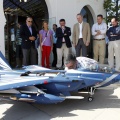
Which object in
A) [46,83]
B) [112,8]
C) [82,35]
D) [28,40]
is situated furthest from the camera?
[112,8]

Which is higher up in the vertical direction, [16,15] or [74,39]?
[16,15]

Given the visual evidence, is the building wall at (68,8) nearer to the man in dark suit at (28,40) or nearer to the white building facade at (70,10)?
the white building facade at (70,10)

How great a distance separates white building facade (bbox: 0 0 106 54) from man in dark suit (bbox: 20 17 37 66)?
39.5 inches

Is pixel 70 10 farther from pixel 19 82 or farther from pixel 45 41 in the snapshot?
pixel 19 82

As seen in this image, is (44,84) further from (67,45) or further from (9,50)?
(9,50)

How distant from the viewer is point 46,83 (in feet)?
13.5

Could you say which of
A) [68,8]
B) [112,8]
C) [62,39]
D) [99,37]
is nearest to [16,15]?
[68,8]

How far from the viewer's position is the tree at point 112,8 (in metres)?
12.8

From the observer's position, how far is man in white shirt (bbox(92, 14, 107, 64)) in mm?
7223

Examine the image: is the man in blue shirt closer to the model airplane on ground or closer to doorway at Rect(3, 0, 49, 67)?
the model airplane on ground

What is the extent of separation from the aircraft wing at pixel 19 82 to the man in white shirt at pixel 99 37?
12.1 ft

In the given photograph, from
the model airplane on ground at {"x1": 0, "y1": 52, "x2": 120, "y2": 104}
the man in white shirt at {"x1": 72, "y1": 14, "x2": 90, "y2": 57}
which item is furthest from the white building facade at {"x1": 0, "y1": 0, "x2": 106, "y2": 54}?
the model airplane on ground at {"x1": 0, "y1": 52, "x2": 120, "y2": 104}

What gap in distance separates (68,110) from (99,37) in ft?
12.3

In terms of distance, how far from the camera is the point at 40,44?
7.57 meters
